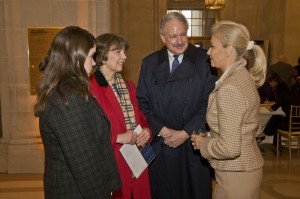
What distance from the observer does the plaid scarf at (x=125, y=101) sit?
2.73 meters

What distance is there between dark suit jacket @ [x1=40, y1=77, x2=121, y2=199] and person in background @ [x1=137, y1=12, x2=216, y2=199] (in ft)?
3.42

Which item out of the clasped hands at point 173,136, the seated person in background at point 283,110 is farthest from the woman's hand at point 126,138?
the seated person in background at point 283,110

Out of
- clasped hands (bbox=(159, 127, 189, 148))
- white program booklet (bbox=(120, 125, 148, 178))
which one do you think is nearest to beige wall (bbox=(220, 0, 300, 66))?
clasped hands (bbox=(159, 127, 189, 148))

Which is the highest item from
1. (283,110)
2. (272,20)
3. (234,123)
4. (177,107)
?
(272,20)

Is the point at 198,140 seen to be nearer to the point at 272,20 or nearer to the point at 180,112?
the point at 180,112

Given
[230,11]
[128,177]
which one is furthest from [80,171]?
[230,11]

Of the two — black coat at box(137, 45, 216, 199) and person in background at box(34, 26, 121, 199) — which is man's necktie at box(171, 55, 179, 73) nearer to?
black coat at box(137, 45, 216, 199)

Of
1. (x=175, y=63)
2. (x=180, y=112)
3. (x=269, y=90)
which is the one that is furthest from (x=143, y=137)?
(x=269, y=90)

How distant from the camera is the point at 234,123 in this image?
189 cm

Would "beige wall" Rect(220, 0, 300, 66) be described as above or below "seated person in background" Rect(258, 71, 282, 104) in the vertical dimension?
above

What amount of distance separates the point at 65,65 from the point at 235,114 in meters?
0.97

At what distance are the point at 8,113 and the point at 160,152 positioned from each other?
10.4 feet

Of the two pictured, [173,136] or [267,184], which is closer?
[173,136]

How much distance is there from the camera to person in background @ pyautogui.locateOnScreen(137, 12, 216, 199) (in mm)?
2818
